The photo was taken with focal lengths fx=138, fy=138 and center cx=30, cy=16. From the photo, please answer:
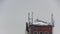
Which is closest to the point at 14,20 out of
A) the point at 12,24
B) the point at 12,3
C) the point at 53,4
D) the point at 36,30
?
the point at 12,24

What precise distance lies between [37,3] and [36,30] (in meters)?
0.30

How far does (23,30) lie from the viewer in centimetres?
134

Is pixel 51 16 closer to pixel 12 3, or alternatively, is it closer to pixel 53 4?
pixel 53 4

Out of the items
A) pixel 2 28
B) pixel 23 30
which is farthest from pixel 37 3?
pixel 2 28

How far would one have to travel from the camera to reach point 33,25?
122cm

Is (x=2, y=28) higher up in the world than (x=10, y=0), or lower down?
lower down

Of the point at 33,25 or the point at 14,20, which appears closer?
the point at 33,25

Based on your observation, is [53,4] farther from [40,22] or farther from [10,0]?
[10,0]

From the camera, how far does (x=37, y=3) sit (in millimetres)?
1378

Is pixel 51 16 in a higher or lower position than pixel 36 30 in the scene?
higher

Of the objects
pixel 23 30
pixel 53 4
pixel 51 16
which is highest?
pixel 53 4

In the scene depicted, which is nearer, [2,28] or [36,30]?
[36,30]

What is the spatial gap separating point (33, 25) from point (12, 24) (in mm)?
242

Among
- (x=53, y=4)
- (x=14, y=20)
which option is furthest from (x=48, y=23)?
(x=14, y=20)
